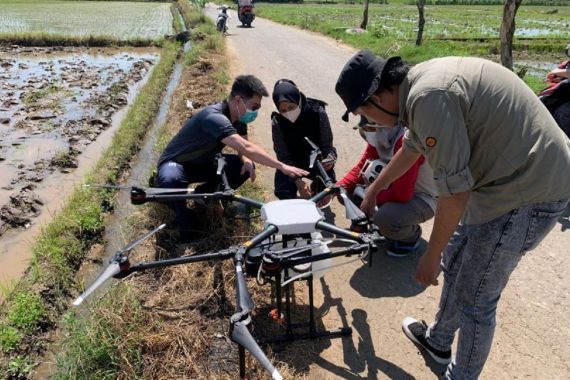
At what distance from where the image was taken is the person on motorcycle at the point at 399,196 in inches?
144

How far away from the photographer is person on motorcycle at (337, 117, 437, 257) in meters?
3.65

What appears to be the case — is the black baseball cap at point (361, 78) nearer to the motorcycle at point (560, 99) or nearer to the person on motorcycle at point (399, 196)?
the person on motorcycle at point (399, 196)

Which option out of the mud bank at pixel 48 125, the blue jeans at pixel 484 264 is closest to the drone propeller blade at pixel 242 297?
the blue jeans at pixel 484 264

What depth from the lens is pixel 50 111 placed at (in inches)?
384

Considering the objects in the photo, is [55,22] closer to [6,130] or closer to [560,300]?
[6,130]

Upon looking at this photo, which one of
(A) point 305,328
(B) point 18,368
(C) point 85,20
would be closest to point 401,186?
(A) point 305,328

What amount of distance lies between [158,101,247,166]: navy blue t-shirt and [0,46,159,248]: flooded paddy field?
2380mm

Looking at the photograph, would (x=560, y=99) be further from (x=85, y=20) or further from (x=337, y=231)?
(x=85, y=20)

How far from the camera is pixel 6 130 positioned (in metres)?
8.53

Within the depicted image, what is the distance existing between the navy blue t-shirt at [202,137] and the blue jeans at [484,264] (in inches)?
89.5

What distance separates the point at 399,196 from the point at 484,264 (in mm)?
1641

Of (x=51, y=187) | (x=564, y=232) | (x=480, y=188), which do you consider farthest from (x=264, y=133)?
(x=480, y=188)

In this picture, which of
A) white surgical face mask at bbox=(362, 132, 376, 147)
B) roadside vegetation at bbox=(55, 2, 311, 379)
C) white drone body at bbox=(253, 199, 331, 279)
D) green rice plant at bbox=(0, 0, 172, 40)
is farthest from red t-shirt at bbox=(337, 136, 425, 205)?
green rice plant at bbox=(0, 0, 172, 40)

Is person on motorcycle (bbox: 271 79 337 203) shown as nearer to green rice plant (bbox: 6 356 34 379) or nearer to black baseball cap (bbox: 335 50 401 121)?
black baseball cap (bbox: 335 50 401 121)
